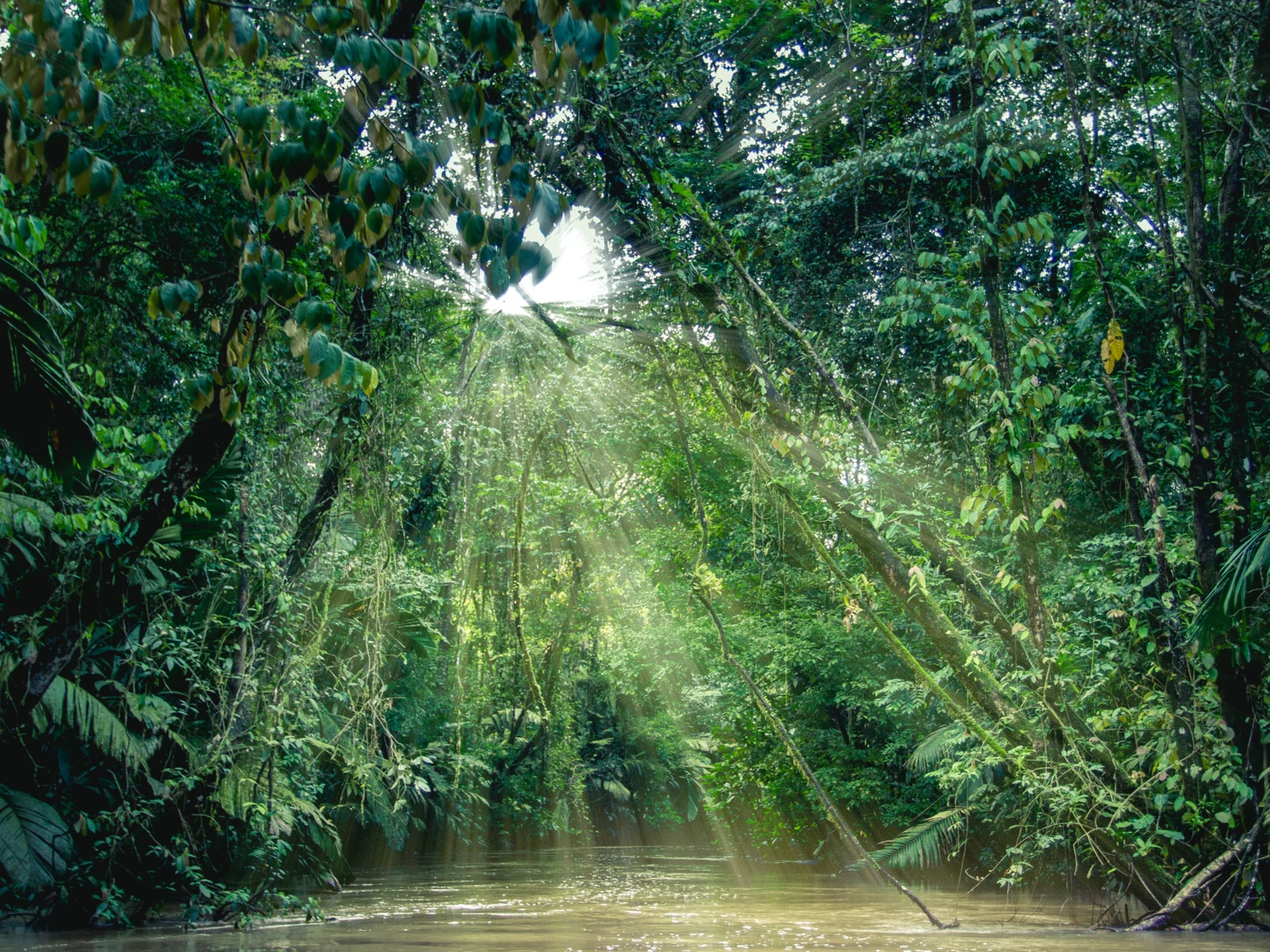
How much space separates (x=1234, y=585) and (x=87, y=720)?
857 cm

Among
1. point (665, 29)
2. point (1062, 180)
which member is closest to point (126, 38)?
point (665, 29)

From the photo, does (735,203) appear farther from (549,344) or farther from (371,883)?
(371,883)

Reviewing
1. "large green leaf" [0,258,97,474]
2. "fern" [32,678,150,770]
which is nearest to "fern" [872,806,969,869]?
"fern" [32,678,150,770]

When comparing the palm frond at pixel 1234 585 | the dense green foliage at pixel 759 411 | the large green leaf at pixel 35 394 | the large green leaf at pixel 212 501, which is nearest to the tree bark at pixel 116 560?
the dense green foliage at pixel 759 411

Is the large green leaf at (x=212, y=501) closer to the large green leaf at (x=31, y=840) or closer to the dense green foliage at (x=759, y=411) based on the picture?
the dense green foliage at (x=759, y=411)

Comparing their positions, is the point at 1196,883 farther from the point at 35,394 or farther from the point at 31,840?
the point at 31,840

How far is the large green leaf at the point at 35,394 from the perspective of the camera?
152 inches

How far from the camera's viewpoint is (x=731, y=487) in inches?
562

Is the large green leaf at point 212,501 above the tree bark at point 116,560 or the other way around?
above

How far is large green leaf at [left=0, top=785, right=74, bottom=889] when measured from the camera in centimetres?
709

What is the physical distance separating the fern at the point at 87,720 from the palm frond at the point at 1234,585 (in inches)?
319

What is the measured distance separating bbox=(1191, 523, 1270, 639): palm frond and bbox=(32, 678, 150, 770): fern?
8098 mm

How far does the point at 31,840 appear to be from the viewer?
7.31m

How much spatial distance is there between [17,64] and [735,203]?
1029 cm
